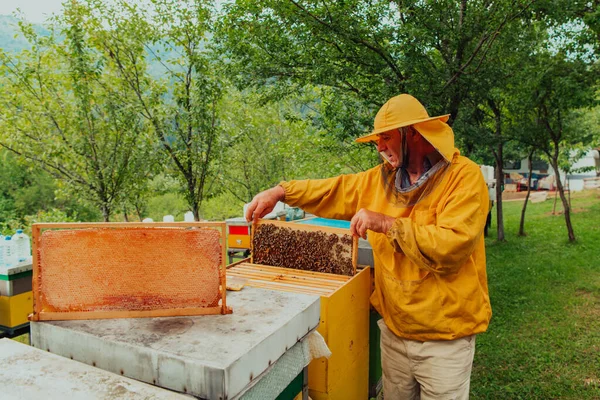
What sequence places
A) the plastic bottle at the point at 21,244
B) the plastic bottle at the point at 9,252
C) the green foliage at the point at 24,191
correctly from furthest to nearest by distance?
the green foliage at the point at 24,191, the plastic bottle at the point at 21,244, the plastic bottle at the point at 9,252

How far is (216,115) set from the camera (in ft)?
25.7

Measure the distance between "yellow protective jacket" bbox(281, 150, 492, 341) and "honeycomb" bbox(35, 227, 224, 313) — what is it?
0.81 m

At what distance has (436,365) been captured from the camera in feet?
6.94

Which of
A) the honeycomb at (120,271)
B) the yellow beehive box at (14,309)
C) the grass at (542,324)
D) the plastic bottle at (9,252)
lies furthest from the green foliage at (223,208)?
the honeycomb at (120,271)

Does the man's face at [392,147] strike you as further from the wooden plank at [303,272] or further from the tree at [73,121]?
the tree at [73,121]

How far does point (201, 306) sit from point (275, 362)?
33 cm

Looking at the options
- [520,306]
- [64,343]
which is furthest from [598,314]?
[64,343]

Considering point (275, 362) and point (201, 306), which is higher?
point (201, 306)

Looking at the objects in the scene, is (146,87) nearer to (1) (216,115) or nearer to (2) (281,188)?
(1) (216,115)

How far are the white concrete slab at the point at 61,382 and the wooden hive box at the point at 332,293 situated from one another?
85 cm

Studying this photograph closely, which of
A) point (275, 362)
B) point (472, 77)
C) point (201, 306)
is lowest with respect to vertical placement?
point (275, 362)

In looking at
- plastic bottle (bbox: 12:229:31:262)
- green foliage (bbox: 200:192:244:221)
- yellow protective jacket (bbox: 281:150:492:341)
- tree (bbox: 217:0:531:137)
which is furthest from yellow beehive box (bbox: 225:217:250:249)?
green foliage (bbox: 200:192:244:221)

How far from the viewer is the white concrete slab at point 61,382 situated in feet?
3.74

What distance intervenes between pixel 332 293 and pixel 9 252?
3180mm
